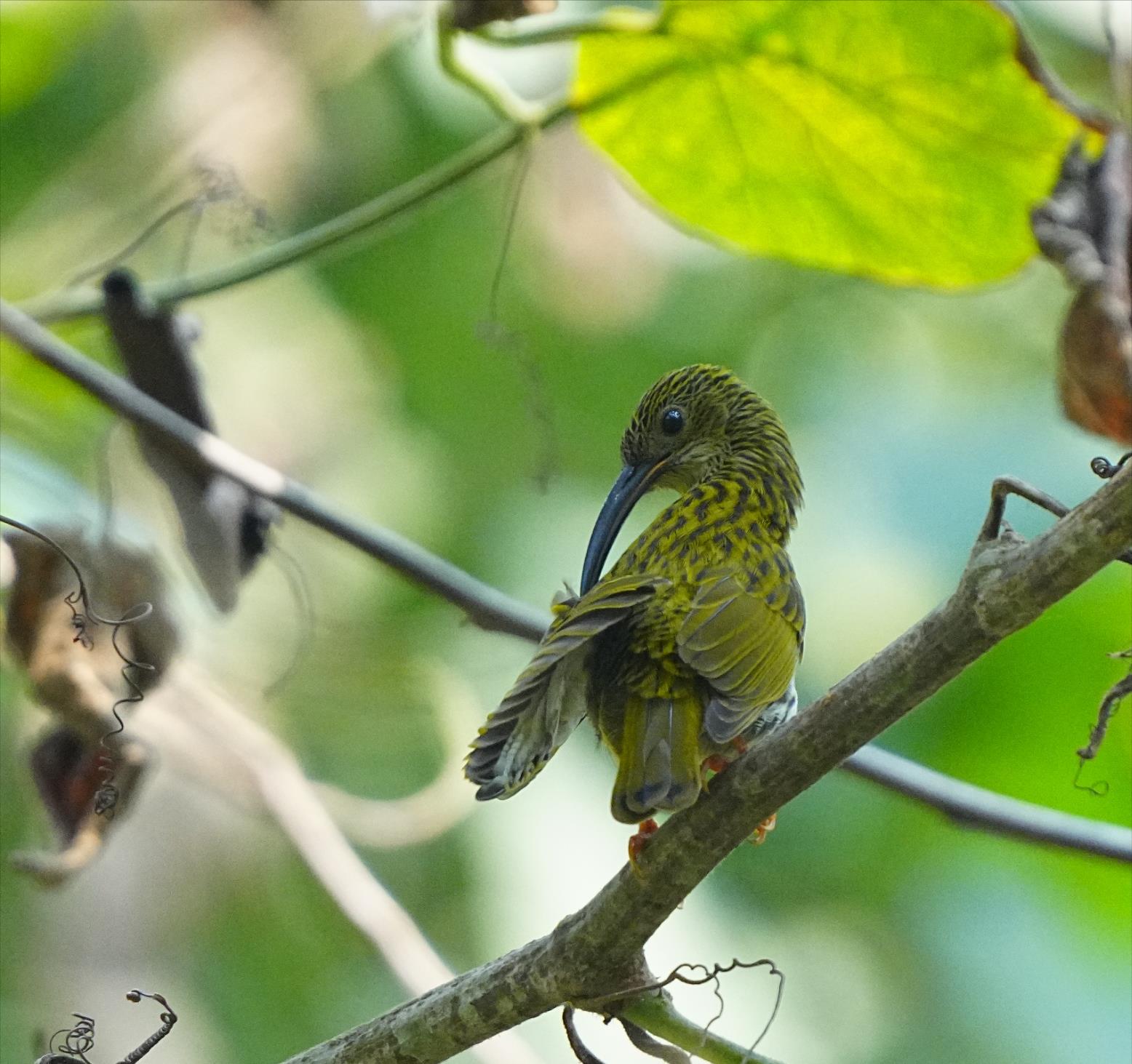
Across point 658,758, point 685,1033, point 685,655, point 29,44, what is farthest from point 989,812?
point 29,44

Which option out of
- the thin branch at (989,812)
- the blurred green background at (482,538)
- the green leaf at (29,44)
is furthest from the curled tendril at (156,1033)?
the green leaf at (29,44)

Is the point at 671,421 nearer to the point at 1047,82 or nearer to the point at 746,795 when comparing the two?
the point at 1047,82

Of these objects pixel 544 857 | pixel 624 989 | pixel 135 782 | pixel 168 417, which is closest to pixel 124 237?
pixel 168 417

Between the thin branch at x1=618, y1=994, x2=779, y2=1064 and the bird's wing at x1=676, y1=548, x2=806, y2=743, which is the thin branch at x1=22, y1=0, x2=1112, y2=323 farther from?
the thin branch at x1=618, y1=994, x2=779, y2=1064

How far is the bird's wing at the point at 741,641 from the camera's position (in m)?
2.64

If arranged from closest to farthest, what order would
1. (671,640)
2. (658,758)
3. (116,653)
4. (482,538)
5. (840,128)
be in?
(658,758)
(671,640)
(116,653)
(840,128)
(482,538)

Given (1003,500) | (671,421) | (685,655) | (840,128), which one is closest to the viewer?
(1003,500)

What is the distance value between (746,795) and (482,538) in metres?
4.54

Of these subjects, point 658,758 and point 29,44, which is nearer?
point 658,758

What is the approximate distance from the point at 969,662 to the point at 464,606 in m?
1.51

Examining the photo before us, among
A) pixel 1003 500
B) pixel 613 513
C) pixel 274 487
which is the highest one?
pixel 274 487

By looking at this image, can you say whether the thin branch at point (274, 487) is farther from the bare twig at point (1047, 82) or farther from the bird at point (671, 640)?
the bare twig at point (1047, 82)

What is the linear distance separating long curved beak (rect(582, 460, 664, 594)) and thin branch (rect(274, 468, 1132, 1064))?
0.95 m

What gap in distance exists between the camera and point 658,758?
2.52 m
